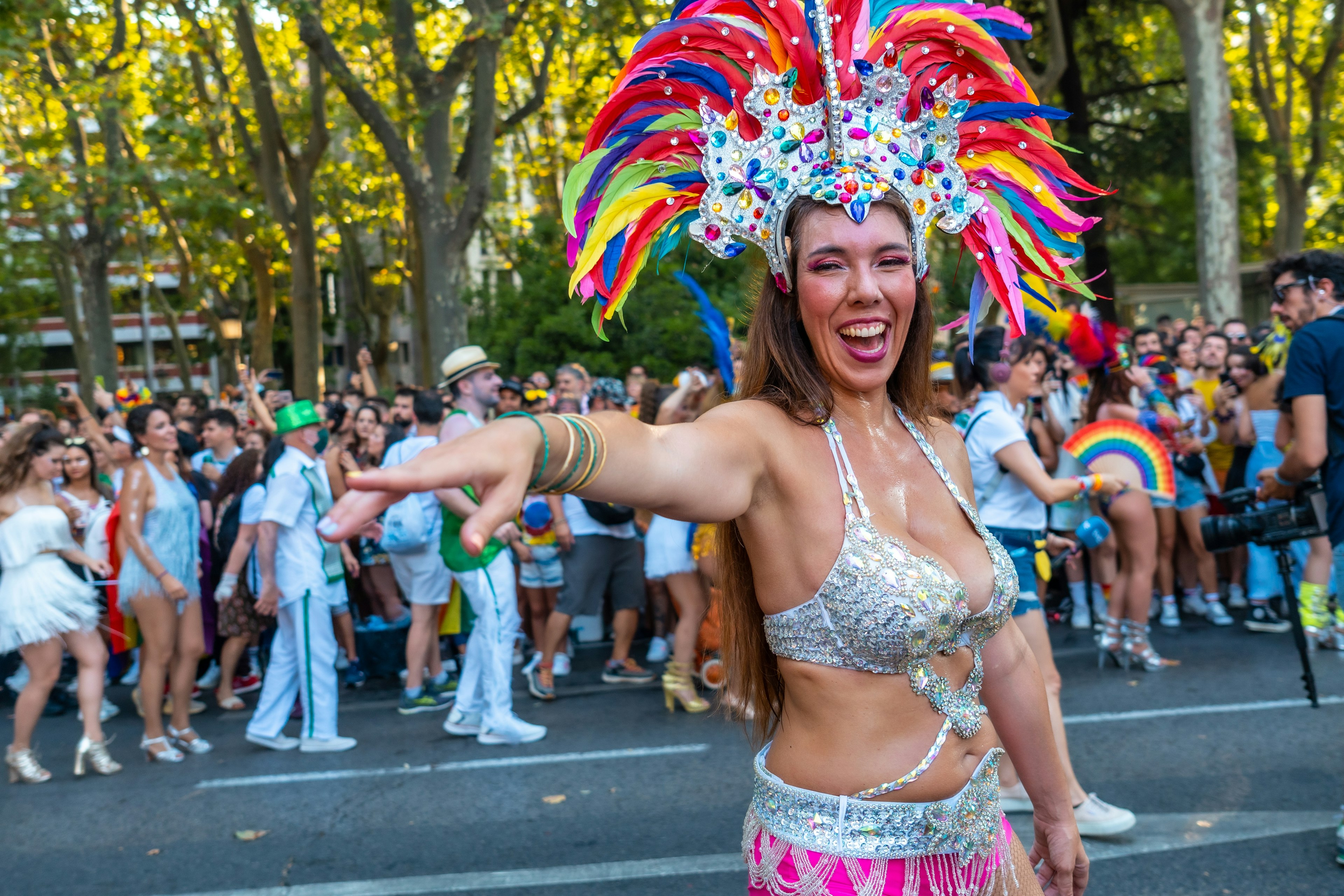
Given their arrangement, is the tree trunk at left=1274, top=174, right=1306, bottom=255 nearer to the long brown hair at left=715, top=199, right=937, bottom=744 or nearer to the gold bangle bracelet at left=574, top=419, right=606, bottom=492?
the long brown hair at left=715, top=199, right=937, bottom=744

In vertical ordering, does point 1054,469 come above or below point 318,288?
below

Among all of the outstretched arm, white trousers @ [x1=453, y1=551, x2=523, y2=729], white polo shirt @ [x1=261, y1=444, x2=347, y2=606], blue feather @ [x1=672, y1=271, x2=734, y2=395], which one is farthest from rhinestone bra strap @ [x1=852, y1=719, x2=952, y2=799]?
white polo shirt @ [x1=261, y1=444, x2=347, y2=606]

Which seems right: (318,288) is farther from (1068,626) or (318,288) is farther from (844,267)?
(844,267)

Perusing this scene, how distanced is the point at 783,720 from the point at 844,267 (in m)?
0.93

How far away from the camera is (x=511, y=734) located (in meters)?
6.46

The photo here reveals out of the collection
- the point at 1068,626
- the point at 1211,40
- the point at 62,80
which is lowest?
the point at 1068,626

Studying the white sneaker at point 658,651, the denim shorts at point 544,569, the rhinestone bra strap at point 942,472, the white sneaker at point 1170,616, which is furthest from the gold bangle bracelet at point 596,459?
the white sneaker at point 1170,616

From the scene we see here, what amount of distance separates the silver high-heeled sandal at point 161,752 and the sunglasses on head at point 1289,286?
6407 millimetres

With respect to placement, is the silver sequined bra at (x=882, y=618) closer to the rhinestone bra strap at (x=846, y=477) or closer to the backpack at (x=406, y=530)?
the rhinestone bra strap at (x=846, y=477)

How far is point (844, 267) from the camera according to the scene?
2.17m

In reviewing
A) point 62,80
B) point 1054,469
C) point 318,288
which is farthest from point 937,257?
point 62,80

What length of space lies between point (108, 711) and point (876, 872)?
7.33 meters

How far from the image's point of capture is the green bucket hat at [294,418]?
21.3 ft

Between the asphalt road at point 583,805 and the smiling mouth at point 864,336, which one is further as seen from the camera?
the asphalt road at point 583,805
